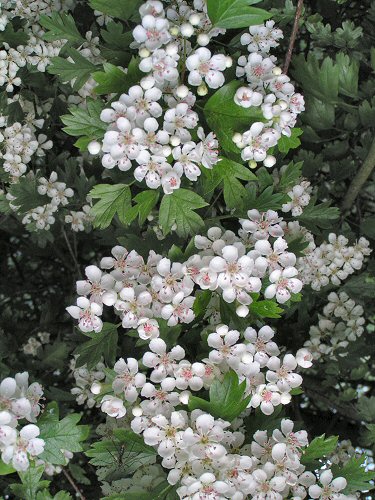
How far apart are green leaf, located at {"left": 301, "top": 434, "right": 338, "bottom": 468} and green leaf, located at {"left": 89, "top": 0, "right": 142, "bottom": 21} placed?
102 cm

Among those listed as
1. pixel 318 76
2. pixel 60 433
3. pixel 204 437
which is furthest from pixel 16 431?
pixel 318 76

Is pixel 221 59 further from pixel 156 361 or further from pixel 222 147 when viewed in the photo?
pixel 156 361

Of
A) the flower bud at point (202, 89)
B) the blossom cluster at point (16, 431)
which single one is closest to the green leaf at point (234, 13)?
the flower bud at point (202, 89)

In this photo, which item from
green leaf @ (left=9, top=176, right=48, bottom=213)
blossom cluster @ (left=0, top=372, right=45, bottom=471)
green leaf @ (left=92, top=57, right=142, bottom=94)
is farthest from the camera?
green leaf @ (left=9, top=176, right=48, bottom=213)

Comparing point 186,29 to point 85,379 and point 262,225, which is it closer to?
point 262,225

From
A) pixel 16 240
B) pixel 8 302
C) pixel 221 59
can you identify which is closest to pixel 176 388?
pixel 221 59

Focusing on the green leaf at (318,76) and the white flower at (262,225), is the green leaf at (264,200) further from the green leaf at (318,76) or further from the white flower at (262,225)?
the green leaf at (318,76)

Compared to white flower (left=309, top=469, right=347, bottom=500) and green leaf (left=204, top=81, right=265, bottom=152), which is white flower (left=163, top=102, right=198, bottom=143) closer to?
green leaf (left=204, top=81, right=265, bottom=152)

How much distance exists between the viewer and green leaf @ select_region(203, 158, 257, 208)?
1.49 metres

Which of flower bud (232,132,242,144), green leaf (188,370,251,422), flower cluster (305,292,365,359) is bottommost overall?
flower cluster (305,292,365,359)

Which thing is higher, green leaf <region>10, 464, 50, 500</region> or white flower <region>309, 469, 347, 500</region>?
green leaf <region>10, 464, 50, 500</region>

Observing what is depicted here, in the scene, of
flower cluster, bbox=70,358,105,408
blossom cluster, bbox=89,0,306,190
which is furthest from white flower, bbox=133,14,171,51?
flower cluster, bbox=70,358,105,408

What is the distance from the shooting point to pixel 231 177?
4.96 ft

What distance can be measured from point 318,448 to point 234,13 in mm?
955
